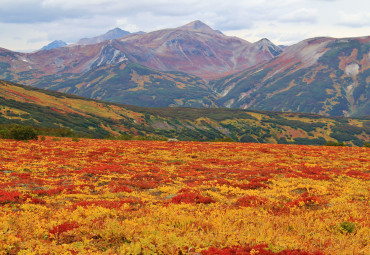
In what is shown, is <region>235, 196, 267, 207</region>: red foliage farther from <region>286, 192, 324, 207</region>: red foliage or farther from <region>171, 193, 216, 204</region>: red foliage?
<region>171, 193, 216, 204</region>: red foliage

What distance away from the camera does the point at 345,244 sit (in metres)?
9.11

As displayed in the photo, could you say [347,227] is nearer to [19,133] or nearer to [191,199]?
[191,199]

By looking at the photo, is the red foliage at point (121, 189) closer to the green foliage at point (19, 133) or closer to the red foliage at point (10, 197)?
the red foliage at point (10, 197)

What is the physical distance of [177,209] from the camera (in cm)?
1271

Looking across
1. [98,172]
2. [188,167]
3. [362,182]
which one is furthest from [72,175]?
[362,182]

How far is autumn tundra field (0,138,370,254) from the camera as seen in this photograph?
339 inches

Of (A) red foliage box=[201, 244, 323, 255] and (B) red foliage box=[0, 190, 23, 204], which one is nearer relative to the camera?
(A) red foliage box=[201, 244, 323, 255]

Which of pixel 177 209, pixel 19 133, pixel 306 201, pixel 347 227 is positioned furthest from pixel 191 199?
pixel 19 133

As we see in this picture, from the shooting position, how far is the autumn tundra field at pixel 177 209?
8.62m

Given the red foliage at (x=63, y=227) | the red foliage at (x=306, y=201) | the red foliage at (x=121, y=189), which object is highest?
the red foliage at (x=63, y=227)

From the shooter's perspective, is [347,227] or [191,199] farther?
[191,199]

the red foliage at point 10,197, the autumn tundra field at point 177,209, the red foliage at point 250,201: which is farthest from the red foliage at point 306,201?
the red foliage at point 10,197

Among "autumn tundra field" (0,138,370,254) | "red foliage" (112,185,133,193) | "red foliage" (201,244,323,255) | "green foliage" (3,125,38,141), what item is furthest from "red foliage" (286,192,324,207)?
"green foliage" (3,125,38,141)

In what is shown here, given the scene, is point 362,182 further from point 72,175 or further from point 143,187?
point 72,175
